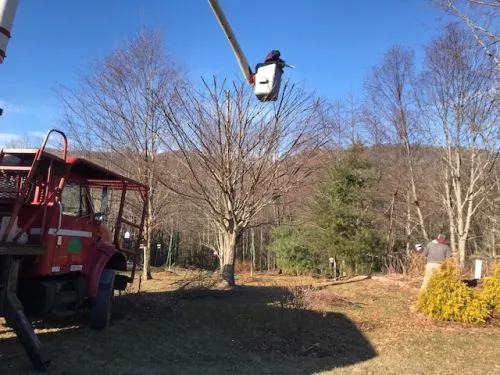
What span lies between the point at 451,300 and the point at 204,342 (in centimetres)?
560

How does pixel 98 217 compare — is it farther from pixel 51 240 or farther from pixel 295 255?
pixel 295 255

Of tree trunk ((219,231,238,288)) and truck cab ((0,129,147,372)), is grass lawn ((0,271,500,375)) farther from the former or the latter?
tree trunk ((219,231,238,288))

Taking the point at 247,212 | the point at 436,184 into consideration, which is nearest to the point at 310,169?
the point at 247,212

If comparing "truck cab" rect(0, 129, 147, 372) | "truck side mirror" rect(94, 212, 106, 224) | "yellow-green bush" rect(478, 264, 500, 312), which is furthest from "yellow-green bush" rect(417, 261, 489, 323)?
"truck side mirror" rect(94, 212, 106, 224)

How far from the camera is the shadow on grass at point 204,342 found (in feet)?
22.0

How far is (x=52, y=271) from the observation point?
7191mm

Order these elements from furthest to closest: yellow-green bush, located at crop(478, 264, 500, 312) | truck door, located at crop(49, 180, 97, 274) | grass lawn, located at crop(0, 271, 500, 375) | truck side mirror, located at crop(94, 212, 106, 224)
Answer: yellow-green bush, located at crop(478, 264, 500, 312)
truck side mirror, located at crop(94, 212, 106, 224)
truck door, located at crop(49, 180, 97, 274)
grass lawn, located at crop(0, 271, 500, 375)

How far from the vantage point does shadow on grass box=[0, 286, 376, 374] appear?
6707 mm

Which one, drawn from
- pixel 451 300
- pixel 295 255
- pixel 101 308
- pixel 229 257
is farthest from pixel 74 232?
pixel 295 255

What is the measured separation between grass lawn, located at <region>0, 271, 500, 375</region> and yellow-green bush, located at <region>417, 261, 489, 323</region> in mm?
322

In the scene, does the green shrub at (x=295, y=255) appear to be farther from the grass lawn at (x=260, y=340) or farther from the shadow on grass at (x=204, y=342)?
the shadow on grass at (x=204, y=342)

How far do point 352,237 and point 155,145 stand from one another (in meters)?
11.2

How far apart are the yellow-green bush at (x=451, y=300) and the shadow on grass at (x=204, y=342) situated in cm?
209

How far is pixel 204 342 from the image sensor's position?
8.09m
